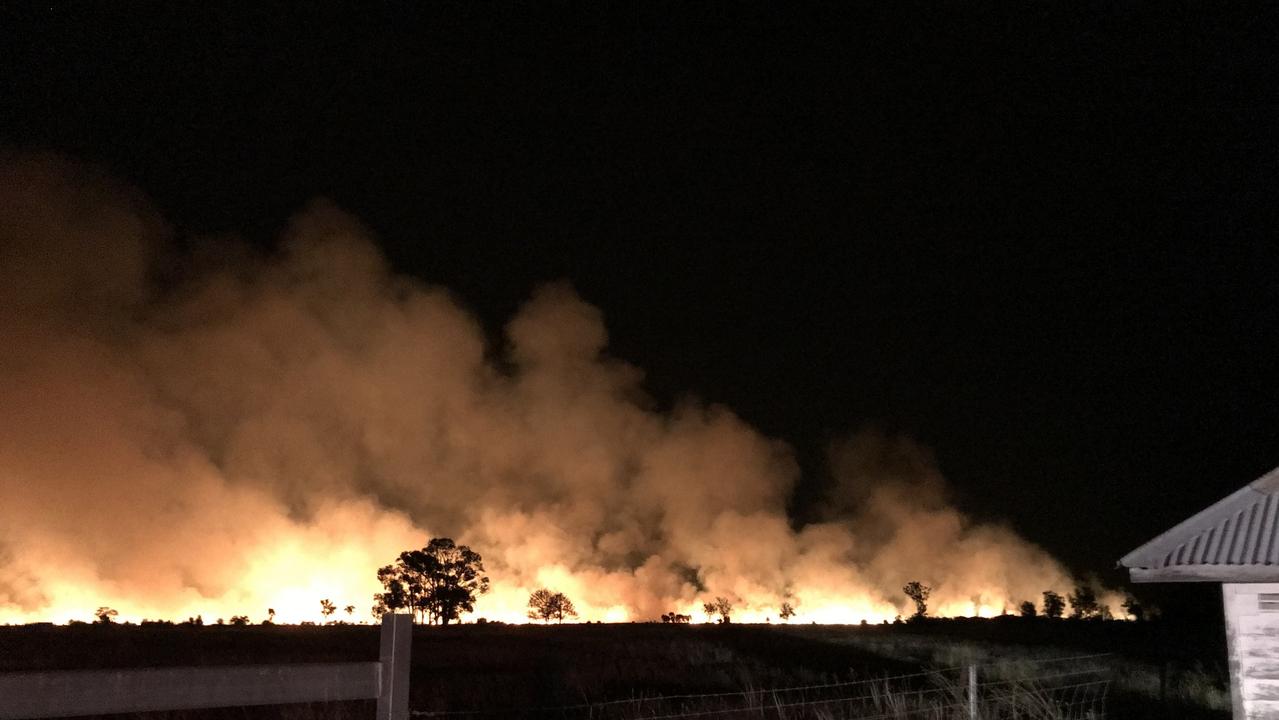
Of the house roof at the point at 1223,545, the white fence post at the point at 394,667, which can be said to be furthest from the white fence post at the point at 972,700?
the white fence post at the point at 394,667

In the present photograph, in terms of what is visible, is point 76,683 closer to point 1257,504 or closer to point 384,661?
point 384,661

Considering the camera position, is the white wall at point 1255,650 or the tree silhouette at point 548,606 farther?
the tree silhouette at point 548,606

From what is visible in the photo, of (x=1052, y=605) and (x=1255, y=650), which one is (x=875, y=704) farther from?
(x=1052, y=605)

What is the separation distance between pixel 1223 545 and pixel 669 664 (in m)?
18.1

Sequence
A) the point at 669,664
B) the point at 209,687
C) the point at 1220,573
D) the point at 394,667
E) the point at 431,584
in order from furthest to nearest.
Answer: the point at 431,584 < the point at 669,664 < the point at 1220,573 < the point at 394,667 < the point at 209,687

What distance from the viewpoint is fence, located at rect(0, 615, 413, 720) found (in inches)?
159

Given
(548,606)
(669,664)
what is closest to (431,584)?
(548,606)

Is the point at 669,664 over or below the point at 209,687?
over

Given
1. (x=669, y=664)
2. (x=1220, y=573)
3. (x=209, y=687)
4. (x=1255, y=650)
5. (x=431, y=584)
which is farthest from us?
(x=431, y=584)

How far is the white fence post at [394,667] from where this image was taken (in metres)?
5.15

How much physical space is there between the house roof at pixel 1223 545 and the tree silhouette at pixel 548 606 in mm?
59384

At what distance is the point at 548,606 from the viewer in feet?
222

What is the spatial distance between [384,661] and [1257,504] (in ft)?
27.9

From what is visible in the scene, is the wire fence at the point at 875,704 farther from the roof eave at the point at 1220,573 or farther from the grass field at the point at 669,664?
the roof eave at the point at 1220,573
